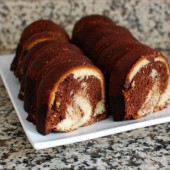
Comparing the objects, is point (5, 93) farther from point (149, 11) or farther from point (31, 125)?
point (149, 11)

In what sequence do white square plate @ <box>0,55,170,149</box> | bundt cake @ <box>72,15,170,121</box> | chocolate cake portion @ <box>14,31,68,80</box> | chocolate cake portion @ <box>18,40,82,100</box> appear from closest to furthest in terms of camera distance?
white square plate @ <box>0,55,170,149</box> < bundt cake @ <box>72,15,170,121</box> < chocolate cake portion @ <box>18,40,82,100</box> < chocolate cake portion @ <box>14,31,68,80</box>

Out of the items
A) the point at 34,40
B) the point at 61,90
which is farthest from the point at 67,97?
the point at 34,40

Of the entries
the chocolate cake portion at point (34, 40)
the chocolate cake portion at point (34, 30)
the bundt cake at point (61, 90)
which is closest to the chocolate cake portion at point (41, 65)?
the bundt cake at point (61, 90)

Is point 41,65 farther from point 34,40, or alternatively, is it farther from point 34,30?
point 34,30

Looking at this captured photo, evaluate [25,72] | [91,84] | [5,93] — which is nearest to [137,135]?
[91,84]

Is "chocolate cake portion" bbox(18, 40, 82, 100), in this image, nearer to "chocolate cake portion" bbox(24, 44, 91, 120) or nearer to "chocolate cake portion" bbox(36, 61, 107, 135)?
"chocolate cake portion" bbox(24, 44, 91, 120)

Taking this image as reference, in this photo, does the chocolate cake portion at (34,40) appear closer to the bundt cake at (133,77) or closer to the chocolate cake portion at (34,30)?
the chocolate cake portion at (34,30)

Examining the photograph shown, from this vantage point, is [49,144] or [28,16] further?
[28,16]

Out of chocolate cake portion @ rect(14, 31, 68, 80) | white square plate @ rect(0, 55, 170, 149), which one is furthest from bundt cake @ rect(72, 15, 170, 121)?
chocolate cake portion @ rect(14, 31, 68, 80)
